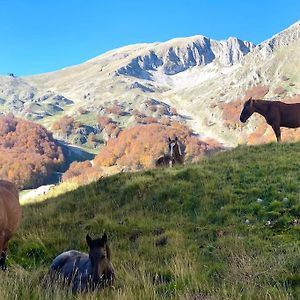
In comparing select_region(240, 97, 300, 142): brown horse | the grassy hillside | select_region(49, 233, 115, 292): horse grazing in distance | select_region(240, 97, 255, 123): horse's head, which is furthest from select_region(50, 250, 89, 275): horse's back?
select_region(240, 97, 255, 123): horse's head

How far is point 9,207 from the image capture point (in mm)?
9641

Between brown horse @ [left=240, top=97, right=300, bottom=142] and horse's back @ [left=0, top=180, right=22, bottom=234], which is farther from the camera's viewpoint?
brown horse @ [left=240, top=97, right=300, bottom=142]

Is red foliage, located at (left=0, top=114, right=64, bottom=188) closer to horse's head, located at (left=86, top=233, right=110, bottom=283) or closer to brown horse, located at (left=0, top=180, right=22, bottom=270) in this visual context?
brown horse, located at (left=0, top=180, right=22, bottom=270)

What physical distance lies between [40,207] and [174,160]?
803 cm

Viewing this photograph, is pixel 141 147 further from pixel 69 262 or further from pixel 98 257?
pixel 98 257

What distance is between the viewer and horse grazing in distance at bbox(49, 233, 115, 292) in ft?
22.5

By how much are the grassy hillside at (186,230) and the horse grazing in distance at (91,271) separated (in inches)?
9.8

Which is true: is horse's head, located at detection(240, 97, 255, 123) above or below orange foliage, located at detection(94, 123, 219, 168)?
above

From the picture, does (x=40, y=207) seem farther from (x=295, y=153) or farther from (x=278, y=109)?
(x=278, y=109)

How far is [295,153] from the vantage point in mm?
16297

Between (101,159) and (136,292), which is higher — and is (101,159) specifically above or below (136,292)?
below

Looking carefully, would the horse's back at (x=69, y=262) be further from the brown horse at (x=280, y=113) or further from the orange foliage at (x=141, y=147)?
the orange foliage at (x=141, y=147)

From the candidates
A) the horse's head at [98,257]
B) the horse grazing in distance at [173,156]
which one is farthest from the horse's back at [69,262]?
the horse grazing in distance at [173,156]

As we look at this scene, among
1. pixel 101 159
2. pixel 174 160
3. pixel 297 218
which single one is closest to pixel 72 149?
pixel 101 159
